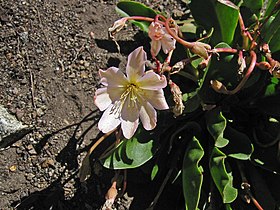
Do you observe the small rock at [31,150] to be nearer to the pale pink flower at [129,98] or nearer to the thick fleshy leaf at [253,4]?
the pale pink flower at [129,98]

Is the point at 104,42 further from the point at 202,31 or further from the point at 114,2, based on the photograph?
the point at 202,31

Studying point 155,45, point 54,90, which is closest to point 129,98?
point 155,45

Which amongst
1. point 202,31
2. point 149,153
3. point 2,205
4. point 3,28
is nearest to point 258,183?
point 149,153

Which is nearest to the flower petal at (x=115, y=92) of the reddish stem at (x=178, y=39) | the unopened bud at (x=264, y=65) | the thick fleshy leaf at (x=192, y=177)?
the reddish stem at (x=178, y=39)

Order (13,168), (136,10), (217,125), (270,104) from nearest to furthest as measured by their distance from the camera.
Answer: (217,125)
(270,104)
(136,10)
(13,168)

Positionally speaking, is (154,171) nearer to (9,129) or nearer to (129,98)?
(129,98)

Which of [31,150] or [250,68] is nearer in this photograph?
[250,68]

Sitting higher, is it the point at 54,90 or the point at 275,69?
the point at 275,69

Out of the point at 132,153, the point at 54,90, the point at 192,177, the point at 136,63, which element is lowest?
the point at 54,90
